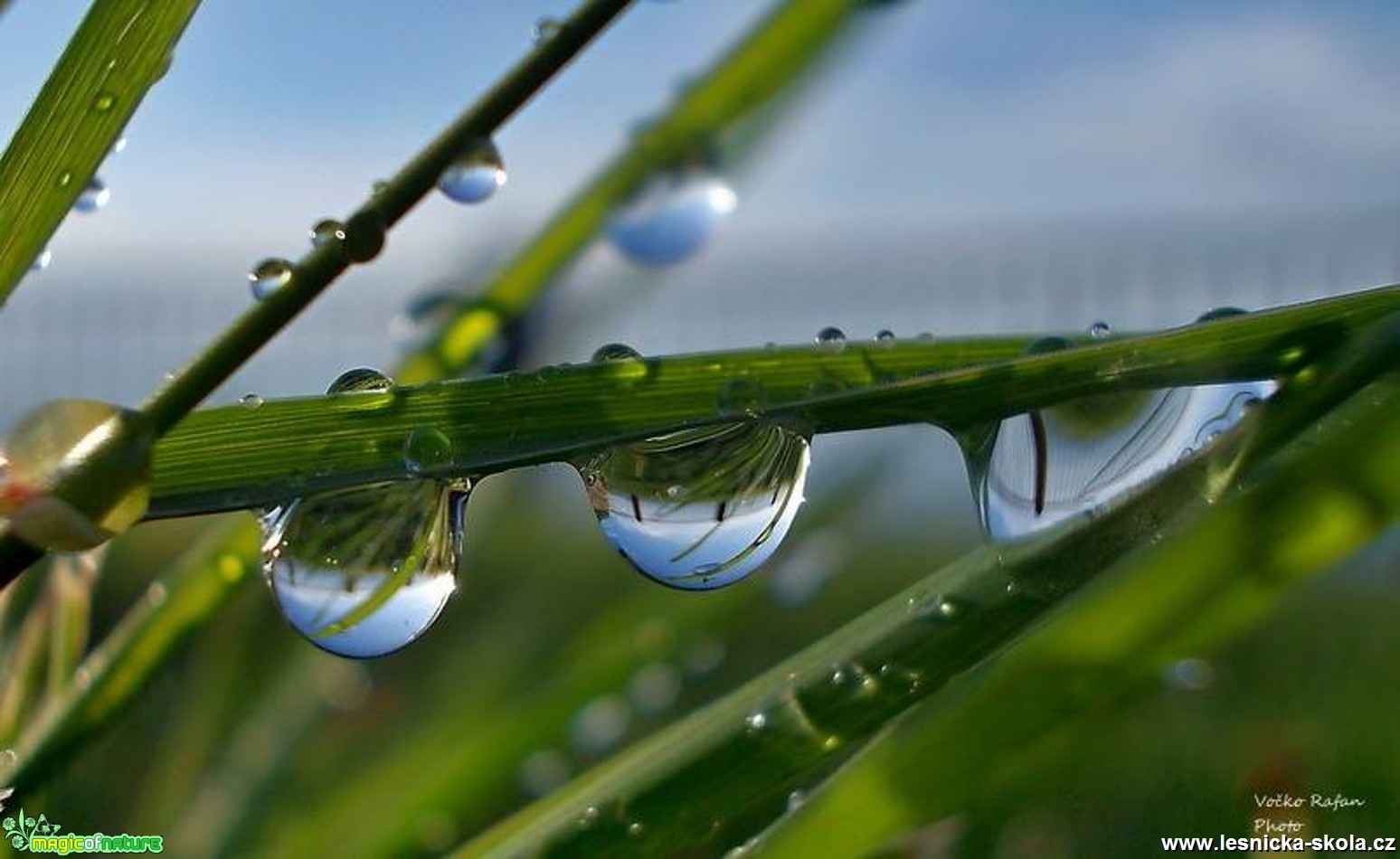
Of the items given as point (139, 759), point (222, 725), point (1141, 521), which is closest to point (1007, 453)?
point (1141, 521)

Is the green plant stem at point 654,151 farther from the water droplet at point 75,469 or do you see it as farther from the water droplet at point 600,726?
the water droplet at point 75,469

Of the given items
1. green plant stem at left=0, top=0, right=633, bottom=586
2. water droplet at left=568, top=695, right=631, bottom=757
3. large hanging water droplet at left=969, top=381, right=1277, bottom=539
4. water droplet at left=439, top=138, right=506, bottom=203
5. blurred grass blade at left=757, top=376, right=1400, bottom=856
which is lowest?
water droplet at left=568, top=695, right=631, bottom=757

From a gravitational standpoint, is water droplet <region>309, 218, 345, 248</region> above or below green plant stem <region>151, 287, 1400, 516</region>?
above

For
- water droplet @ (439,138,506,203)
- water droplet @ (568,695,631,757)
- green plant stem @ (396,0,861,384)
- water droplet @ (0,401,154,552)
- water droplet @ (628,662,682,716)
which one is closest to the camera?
water droplet @ (0,401,154,552)

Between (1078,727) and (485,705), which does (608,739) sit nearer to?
(485,705)

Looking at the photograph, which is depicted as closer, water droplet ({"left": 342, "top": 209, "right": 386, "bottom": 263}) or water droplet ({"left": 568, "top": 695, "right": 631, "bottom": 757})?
water droplet ({"left": 342, "top": 209, "right": 386, "bottom": 263})

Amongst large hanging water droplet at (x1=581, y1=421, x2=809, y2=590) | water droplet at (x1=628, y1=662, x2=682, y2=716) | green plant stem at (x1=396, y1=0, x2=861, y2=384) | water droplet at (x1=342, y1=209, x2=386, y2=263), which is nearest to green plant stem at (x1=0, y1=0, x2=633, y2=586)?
water droplet at (x1=342, y1=209, x2=386, y2=263)

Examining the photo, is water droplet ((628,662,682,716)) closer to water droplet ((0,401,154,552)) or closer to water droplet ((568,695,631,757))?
water droplet ((568,695,631,757))
